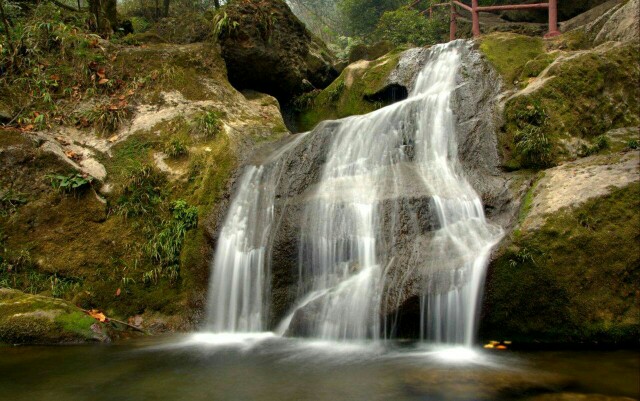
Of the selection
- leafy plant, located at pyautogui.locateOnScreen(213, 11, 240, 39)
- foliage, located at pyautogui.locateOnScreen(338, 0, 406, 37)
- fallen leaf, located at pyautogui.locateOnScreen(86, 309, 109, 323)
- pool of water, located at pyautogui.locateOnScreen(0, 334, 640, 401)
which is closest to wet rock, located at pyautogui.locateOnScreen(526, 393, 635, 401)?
pool of water, located at pyautogui.locateOnScreen(0, 334, 640, 401)

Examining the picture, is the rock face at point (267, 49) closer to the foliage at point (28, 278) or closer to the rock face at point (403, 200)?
the rock face at point (403, 200)

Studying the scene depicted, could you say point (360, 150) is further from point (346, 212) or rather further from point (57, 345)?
point (57, 345)

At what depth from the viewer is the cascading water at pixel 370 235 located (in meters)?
5.97

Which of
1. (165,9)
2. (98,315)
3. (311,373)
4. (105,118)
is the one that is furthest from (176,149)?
(165,9)

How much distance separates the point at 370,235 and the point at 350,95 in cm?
670

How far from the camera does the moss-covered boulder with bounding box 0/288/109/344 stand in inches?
246

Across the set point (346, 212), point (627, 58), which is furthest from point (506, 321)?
point (627, 58)

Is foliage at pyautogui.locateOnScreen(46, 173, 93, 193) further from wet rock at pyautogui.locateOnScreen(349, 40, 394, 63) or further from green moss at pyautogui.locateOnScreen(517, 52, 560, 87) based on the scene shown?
wet rock at pyautogui.locateOnScreen(349, 40, 394, 63)

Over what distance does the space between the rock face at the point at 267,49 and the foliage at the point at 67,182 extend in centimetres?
570

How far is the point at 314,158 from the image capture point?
8.88 m

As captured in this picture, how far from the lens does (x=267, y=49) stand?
41.9 feet

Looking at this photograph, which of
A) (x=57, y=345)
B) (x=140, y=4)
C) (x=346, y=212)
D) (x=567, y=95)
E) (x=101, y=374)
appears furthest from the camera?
(x=140, y=4)

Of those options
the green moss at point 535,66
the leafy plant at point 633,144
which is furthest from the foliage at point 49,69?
the leafy plant at point 633,144

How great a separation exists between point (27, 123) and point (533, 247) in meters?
9.92
